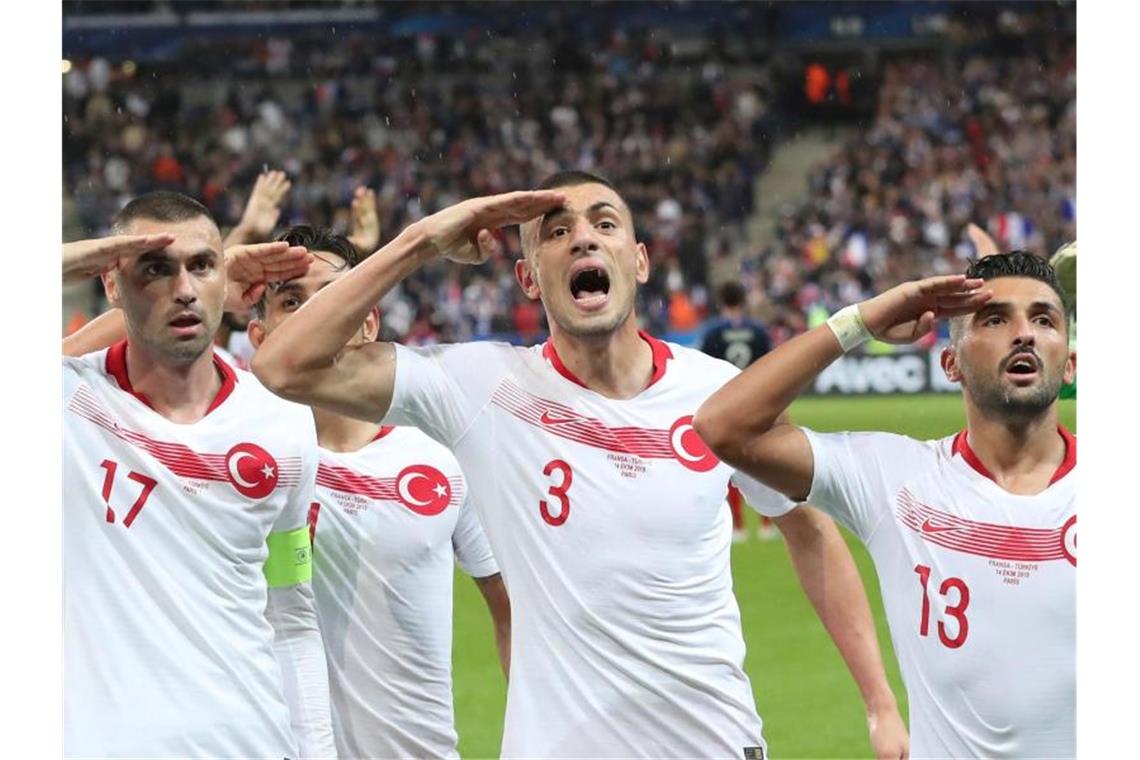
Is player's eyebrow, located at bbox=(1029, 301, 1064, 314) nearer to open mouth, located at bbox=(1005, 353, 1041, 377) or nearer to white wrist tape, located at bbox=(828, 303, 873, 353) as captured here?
open mouth, located at bbox=(1005, 353, 1041, 377)

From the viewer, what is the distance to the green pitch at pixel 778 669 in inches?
333

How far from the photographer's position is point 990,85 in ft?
95.9

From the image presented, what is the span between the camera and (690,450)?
4270mm

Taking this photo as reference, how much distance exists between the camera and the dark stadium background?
1057 inches

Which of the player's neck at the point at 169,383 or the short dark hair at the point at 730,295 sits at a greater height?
the short dark hair at the point at 730,295

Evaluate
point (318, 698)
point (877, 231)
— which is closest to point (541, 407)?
point (318, 698)

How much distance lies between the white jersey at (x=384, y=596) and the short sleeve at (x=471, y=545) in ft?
0.40

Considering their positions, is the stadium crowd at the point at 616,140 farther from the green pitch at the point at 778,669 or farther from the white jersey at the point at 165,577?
the white jersey at the point at 165,577

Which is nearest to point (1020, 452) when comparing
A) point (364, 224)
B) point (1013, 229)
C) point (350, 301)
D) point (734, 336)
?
point (350, 301)

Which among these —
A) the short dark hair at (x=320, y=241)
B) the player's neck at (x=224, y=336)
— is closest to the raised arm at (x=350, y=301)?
the short dark hair at (x=320, y=241)

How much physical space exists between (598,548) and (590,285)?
70cm

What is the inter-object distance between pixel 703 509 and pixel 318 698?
126 centimetres

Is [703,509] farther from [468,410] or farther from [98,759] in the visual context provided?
[98,759]

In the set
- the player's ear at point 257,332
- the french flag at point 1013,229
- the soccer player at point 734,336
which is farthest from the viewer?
the french flag at point 1013,229
